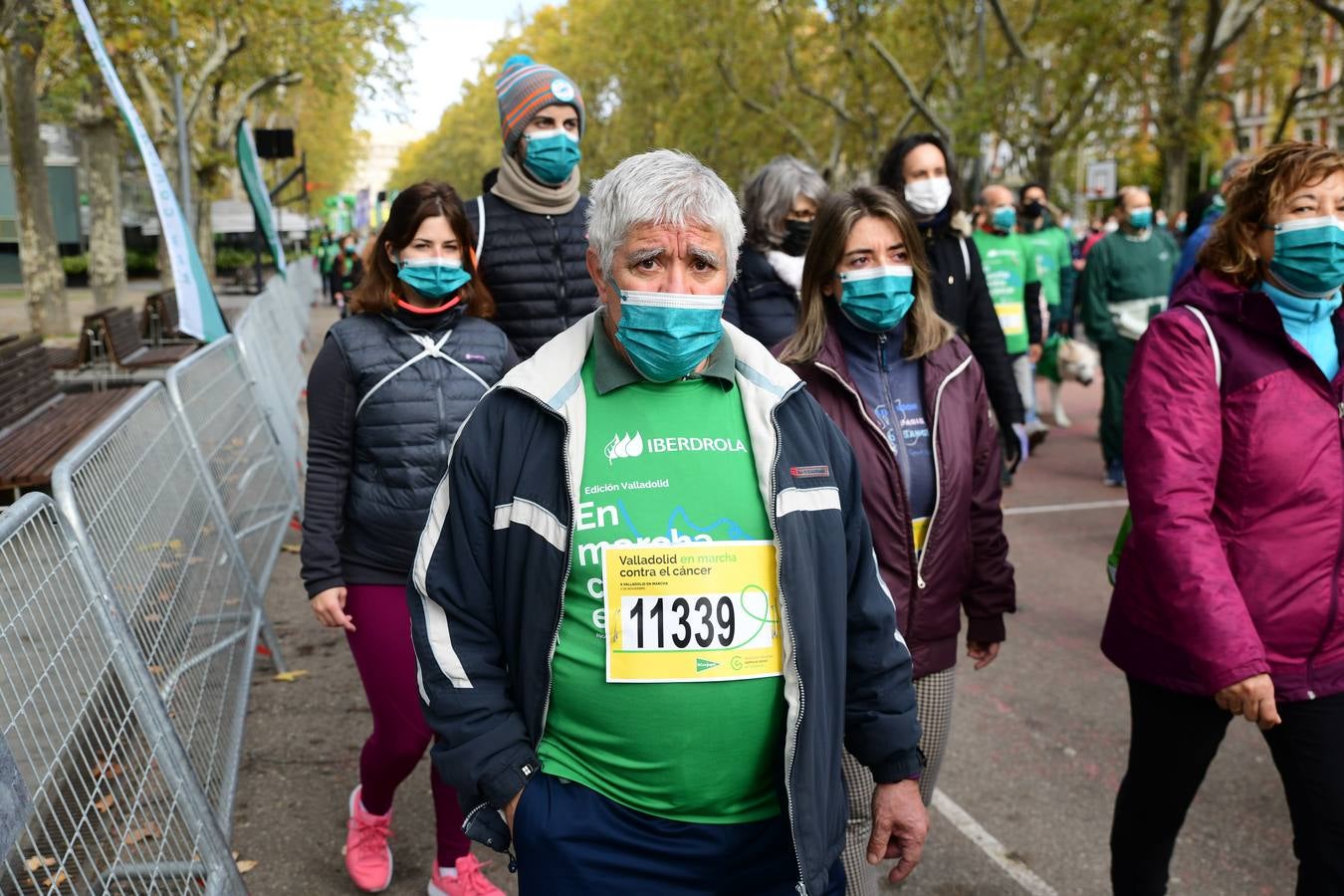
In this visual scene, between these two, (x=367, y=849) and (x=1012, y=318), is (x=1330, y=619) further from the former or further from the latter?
(x=1012, y=318)

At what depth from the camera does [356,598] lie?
356 cm

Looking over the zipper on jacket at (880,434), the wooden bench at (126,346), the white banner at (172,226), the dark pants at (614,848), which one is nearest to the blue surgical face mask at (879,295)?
the zipper on jacket at (880,434)

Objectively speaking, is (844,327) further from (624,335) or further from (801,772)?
(801,772)

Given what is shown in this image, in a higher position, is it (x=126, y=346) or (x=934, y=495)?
(x=934, y=495)

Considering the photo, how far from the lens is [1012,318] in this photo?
29.8 feet

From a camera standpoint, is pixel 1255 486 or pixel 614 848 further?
pixel 1255 486

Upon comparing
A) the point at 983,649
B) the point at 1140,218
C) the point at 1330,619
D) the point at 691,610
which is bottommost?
the point at 983,649

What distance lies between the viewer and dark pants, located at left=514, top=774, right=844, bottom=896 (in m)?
2.14

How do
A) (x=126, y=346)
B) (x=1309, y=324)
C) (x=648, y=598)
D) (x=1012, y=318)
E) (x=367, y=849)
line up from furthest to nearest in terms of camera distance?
1. (x=126, y=346)
2. (x=1012, y=318)
3. (x=367, y=849)
4. (x=1309, y=324)
5. (x=648, y=598)

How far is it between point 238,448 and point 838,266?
12.3 feet

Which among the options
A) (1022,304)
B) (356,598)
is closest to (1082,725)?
(356,598)

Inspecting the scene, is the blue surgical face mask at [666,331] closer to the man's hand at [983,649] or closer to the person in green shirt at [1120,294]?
the man's hand at [983,649]

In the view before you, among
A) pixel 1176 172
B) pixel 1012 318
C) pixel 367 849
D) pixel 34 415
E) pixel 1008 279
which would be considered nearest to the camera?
pixel 367 849

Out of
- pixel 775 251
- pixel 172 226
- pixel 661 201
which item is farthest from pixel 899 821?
pixel 172 226
